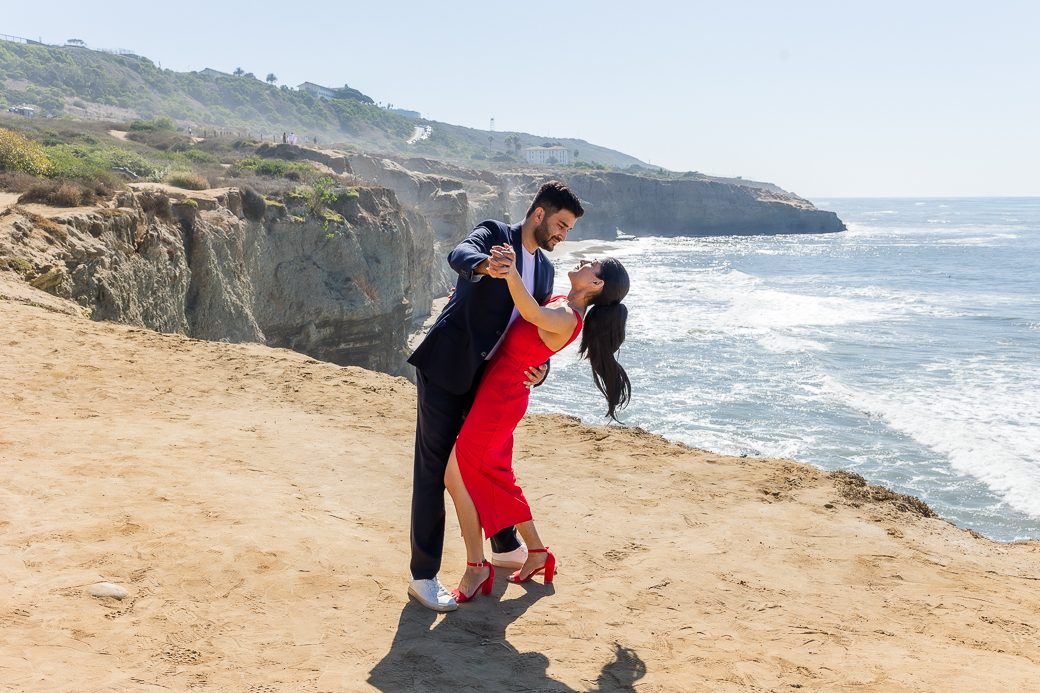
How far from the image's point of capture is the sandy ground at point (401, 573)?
292 cm

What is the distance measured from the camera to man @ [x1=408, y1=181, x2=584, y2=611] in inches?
132

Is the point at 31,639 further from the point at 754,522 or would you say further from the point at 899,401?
the point at 899,401

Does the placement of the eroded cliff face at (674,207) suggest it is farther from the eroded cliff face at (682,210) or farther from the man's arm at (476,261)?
the man's arm at (476,261)

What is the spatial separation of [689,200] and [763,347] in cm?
6390

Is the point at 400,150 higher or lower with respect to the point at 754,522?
higher

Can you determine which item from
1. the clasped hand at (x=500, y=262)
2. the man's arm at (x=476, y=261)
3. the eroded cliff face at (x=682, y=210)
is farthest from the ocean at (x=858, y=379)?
the eroded cliff face at (x=682, y=210)

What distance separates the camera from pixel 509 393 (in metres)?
3.50

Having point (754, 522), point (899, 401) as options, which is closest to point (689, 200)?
point (899, 401)

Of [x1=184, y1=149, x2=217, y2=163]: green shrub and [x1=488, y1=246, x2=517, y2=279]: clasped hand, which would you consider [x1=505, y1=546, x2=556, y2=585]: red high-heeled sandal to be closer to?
[x1=488, y1=246, x2=517, y2=279]: clasped hand

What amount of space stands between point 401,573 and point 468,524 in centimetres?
63

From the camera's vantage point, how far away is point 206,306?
44.7 ft

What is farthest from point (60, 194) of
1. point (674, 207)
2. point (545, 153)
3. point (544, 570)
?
point (545, 153)

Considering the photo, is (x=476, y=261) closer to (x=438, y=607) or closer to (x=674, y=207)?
(x=438, y=607)

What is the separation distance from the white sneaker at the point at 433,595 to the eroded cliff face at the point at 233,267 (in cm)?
866
